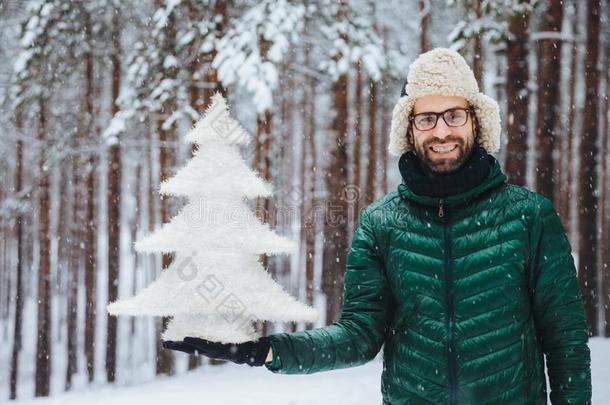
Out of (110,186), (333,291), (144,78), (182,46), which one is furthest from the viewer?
(110,186)

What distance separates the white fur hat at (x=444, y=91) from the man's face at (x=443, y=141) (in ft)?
0.15

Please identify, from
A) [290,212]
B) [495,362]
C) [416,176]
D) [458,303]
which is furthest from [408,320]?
[290,212]

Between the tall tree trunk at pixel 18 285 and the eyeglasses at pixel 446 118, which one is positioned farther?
the tall tree trunk at pixel 18 285

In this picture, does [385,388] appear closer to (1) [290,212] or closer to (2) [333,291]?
(2) [333,291]

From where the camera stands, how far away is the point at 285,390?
966 cm

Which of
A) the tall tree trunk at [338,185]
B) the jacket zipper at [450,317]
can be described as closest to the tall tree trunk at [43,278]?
the tall tree trunk at [338,185]

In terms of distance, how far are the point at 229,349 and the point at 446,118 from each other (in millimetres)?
1393

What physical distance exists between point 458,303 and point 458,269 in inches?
5.7

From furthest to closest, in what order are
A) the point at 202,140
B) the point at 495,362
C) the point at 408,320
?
the point at 202,140, the point at 408,320, the point at 495,362

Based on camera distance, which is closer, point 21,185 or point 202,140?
point 202,140

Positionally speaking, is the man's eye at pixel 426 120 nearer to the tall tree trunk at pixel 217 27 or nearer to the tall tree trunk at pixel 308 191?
the tall tree trunk at pixel 217 27

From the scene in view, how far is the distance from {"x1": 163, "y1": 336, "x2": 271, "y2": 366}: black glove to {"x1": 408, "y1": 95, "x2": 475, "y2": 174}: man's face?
1.09 m

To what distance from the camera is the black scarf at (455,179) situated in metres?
2.49

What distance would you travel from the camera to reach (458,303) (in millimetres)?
2408
